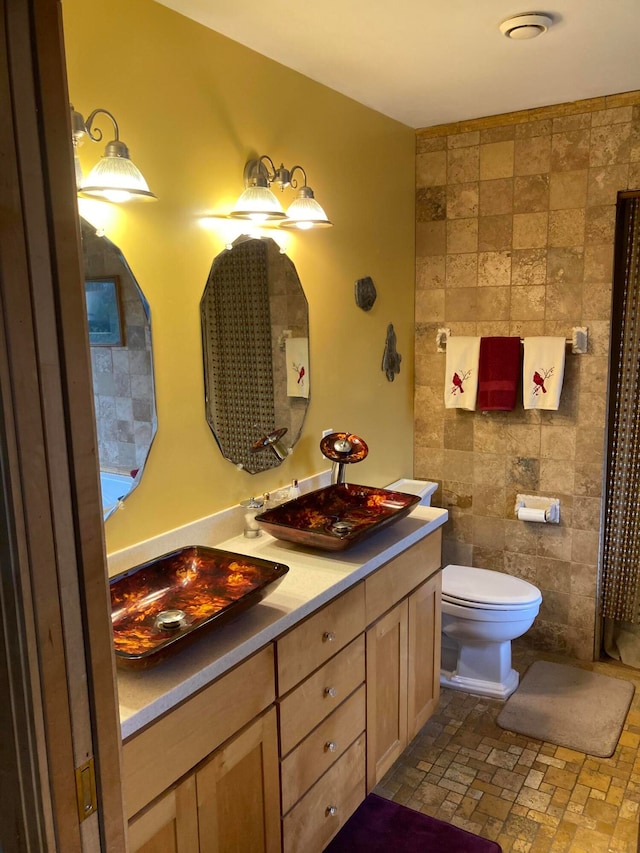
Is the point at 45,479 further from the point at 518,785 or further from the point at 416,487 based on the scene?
the point at 416,487

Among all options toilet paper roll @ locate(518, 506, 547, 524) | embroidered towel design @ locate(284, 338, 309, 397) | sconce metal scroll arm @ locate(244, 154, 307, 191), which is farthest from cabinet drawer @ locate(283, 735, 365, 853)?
sconce metal scroll arm @ locate(244, 154, 307, 191)

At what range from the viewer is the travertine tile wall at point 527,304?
2.91 meters

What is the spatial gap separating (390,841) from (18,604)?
184 centimetres

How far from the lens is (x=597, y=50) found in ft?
7.55

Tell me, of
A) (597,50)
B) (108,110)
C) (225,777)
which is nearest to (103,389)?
(108,110)

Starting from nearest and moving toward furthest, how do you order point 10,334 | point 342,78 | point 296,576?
point 10,334, point 296,576, point 342,78

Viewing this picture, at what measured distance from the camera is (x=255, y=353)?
230cm

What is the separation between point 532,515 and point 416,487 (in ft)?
1.81

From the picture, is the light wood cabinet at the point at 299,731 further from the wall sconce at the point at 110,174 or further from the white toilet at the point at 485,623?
the wall sconce at the point at 110,174

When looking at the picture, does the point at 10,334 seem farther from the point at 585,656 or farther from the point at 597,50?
the point at 585,656

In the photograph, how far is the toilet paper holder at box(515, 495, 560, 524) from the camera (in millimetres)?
3123

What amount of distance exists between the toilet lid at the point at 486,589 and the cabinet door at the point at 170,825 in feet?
5.37

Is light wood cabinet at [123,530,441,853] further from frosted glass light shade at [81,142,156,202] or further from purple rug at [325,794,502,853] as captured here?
frosted glass light shade at [81,142,156,202]

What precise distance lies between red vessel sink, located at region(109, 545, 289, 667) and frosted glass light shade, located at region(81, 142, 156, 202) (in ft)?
3.10
